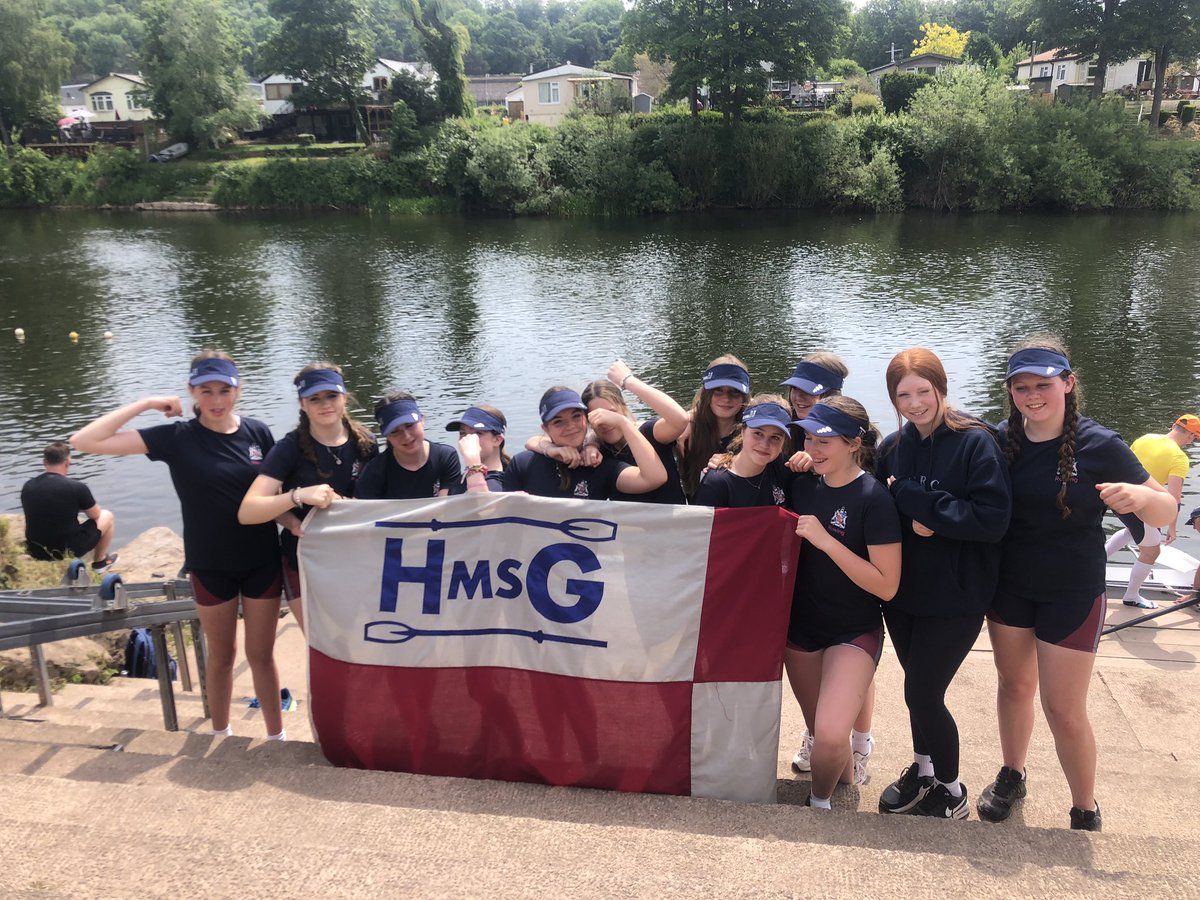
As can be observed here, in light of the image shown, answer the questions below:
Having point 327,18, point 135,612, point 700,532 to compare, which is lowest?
point 135,612

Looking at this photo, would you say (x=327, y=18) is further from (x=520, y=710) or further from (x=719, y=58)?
(x=520, y=710)

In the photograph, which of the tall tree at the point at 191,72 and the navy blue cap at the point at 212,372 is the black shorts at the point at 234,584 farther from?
the tall tree at the point at 191,72

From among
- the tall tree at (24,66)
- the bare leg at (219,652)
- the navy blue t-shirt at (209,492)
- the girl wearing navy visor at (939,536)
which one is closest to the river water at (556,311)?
the girl wearing navy visor at (939,536)

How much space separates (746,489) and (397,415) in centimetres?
186

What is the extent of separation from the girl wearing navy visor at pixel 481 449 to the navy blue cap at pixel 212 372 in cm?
125

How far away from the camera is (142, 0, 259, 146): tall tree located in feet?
204

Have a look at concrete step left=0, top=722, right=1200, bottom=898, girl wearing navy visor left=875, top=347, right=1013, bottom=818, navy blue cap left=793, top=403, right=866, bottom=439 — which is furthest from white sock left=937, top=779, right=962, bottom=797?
navy blue cap left=793, top=403, right=866, bottom=439

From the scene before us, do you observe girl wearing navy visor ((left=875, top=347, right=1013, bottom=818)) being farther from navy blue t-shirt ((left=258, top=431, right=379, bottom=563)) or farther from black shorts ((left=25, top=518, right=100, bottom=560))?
black shorts ((left=25, top=518, right=100, bottom=560))

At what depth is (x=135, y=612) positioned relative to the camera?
16.5ft

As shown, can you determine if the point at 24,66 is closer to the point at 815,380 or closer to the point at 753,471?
the point at 815,380

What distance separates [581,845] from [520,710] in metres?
0.98

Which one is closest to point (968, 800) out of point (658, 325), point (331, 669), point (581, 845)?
point (581, 845)

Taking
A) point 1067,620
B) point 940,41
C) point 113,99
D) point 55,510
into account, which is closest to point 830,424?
point 1067,620

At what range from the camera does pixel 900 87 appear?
57031 millimetres
